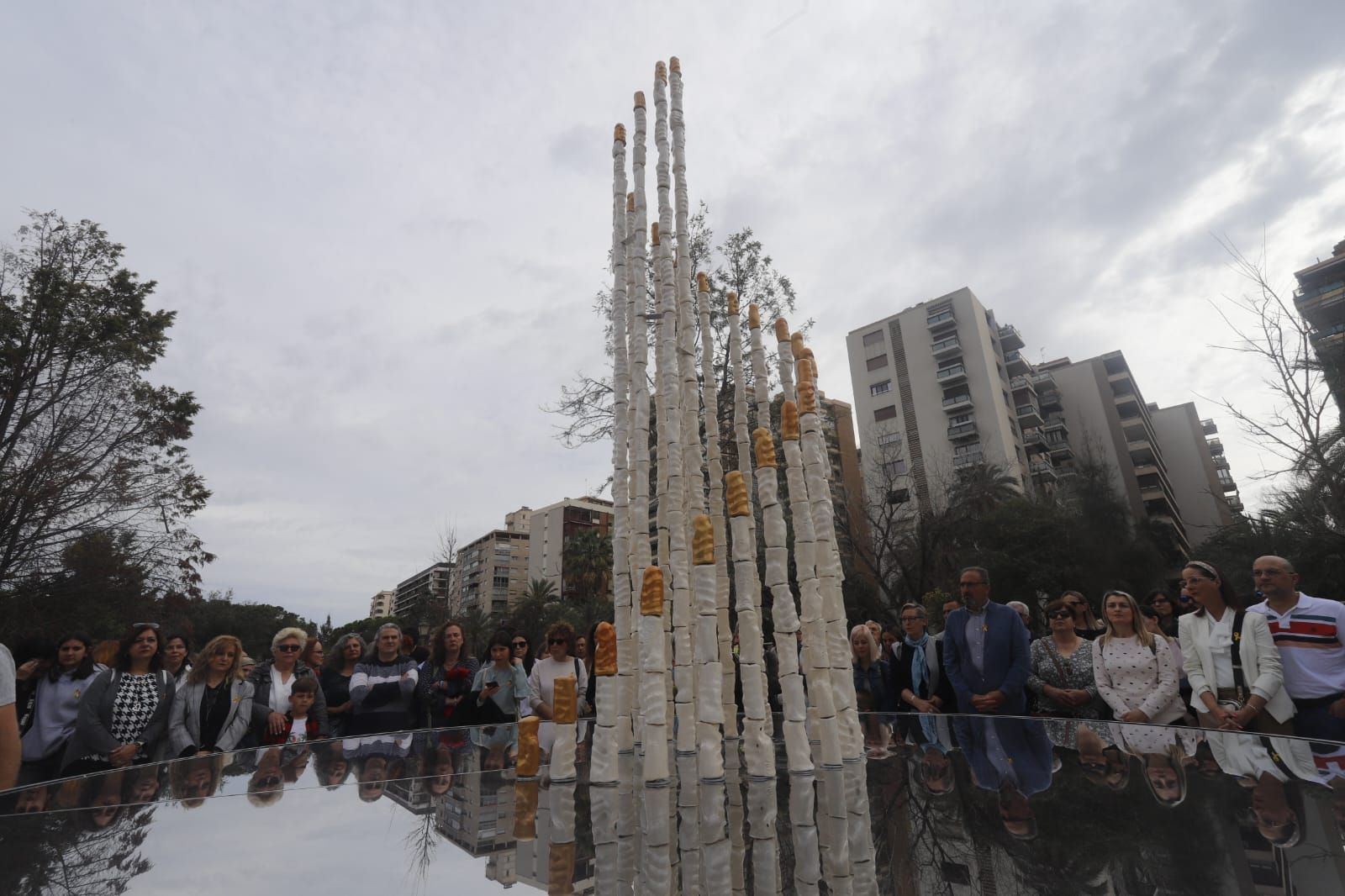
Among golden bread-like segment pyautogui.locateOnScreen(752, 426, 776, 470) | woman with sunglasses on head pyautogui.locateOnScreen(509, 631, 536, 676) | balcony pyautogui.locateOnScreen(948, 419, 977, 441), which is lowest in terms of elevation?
woman with sunglasses on head pyautogui.locateOnScreen(509, 631, 536, 676)

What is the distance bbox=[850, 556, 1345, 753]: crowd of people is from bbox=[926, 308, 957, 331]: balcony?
34139 millimetres

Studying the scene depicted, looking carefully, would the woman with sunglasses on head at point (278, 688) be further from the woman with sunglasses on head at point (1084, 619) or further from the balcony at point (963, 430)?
the balcony at point (963, 430)

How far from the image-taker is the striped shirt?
358 cm

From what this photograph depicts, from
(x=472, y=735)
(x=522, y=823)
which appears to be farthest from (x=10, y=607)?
(x=522, y=823)

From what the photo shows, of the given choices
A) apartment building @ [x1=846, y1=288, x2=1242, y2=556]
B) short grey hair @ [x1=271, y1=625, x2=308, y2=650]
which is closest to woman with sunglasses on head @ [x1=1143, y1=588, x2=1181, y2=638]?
short grey hair @ [x1=271, y1=625, x2=308, y2=650]

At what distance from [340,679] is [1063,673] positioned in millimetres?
5677

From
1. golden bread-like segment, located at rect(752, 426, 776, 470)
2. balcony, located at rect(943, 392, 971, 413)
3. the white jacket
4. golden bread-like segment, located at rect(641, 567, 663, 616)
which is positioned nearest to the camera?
golden bread-like segment, located at rect(641, 567, 663, 616)

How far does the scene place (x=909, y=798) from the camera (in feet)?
→ 8.01

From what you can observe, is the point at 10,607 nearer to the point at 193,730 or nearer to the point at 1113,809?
the point at 193,730

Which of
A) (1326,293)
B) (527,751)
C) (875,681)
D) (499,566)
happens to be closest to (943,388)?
(1326,293)

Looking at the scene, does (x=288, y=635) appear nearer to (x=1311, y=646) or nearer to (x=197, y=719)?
(x=197, y=719)

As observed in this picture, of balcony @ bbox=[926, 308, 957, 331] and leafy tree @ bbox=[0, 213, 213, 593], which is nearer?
leafy tree @ bbox=[0, 213, 213, 593]

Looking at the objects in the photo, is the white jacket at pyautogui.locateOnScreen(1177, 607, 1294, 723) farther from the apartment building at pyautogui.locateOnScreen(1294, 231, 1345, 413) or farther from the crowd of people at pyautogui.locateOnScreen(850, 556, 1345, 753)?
the apartment building at pyautogui.locateOnScreen(1294, 231, 1345, 413)

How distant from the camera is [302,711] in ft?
15.6
